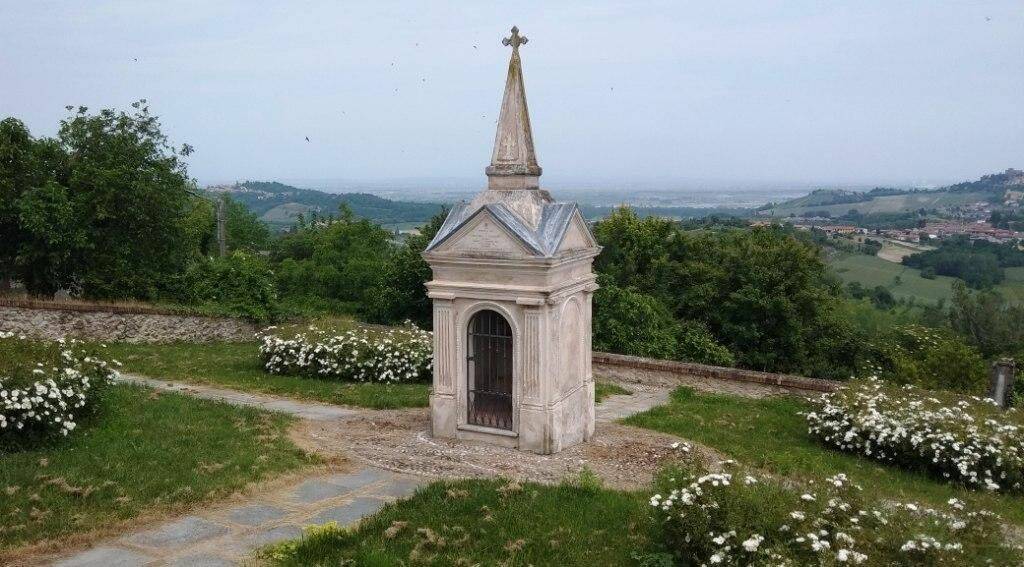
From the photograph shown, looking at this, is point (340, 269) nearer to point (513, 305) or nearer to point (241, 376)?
point (241, 376)

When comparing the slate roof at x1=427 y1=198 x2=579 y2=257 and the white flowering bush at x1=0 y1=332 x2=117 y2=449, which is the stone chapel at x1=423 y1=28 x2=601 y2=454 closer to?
the slate roof at x1=427 y1=198 x2=579 y2=257

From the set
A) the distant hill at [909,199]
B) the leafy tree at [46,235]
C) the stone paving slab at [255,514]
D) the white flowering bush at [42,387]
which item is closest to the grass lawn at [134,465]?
the white flowering bush at [42,387]

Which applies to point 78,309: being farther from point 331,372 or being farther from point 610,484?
point 610,484

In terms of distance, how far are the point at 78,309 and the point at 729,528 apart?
1864 centimetres

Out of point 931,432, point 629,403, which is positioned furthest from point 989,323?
point 931,432

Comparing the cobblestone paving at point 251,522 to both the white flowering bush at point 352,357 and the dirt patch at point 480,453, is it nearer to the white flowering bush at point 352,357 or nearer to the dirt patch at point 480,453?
the dirt patch at point 480,453

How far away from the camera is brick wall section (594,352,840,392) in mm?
15875

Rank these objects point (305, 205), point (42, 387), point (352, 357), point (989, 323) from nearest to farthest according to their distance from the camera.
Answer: point (42, 387)
point (352, 357)
point (989, 323)
point (305, 205)

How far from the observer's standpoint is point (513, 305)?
418 inches

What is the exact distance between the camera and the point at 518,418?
10820 millimetres

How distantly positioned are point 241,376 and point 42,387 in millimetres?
6650

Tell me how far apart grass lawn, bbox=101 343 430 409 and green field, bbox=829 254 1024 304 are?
38579 millimetres

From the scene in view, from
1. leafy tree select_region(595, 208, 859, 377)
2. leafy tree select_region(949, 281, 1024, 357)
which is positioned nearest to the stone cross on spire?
leafy tree select_region(595, 208, 859, 377)

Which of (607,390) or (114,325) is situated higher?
(114,325)
